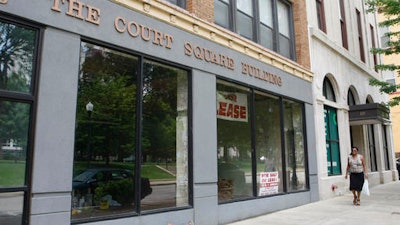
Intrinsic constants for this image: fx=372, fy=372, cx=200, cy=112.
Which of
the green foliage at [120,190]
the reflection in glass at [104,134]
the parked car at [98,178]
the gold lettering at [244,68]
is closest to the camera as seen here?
the parked car at [98,178]

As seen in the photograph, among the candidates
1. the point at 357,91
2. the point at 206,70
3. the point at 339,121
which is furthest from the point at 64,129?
the point at 357,91

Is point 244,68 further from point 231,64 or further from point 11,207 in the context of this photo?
point 11,207

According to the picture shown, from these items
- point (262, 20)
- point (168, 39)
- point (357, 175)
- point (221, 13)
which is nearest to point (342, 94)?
point (357, 175)

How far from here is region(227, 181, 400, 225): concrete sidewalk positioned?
8.69 meters

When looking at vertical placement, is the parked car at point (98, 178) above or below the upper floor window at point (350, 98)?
below

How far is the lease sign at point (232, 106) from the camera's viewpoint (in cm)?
941

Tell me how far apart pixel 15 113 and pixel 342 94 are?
13.5m

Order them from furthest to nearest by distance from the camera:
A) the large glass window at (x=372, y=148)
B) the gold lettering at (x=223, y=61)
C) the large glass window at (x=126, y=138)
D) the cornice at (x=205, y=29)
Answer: the large glass window at (x=372, y=148)
the gold lettering at (x=223, y=61)
the cornice at (x=205, y=29)
the large glass window at (x=126, y=138)

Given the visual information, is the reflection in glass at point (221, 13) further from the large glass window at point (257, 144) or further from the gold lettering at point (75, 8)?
the gold lettering at point (75, 8)

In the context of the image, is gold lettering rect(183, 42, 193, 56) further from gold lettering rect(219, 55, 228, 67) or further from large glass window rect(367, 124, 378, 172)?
large glass window rect(367, 124, 378, 172)

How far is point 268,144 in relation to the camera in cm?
1110

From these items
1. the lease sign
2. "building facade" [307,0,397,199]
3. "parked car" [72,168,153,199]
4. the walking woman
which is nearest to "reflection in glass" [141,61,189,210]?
"parked car" [72,168,153,199]

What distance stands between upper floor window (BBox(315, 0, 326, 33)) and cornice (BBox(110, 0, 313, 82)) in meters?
3.81

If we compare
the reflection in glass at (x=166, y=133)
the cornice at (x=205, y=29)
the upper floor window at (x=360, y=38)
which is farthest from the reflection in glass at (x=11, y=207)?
the upper floor window at (x=360, y=38)
